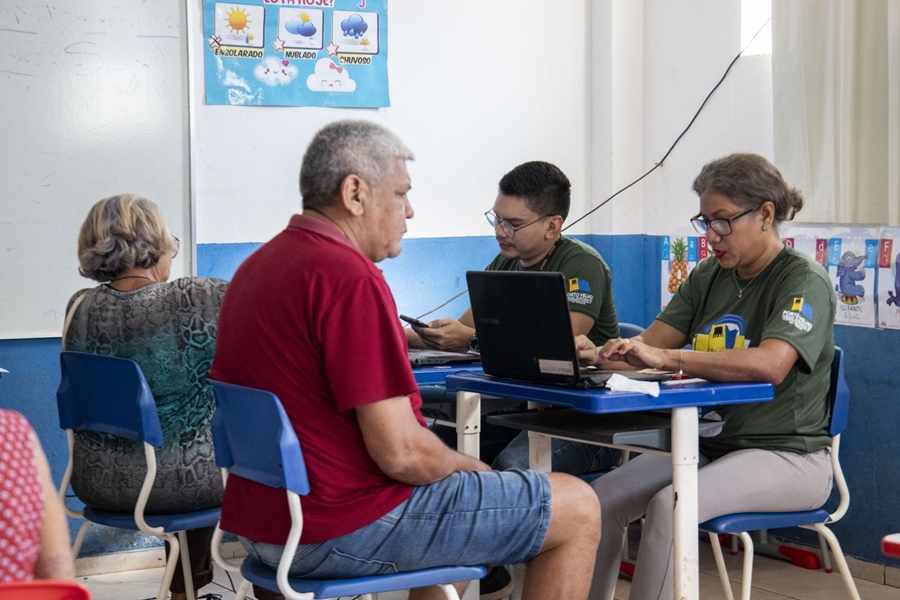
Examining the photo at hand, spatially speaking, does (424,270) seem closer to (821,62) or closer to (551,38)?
(551,38)

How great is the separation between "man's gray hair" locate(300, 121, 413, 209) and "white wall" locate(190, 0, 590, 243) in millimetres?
1812

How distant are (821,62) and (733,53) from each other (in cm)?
55

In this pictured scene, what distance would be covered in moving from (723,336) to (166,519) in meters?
1.44

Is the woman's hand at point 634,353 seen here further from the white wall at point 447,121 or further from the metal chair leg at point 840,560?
the white wall at point 447,121

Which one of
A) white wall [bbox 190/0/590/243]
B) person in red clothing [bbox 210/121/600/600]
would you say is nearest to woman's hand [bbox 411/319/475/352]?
person in red clothing [bbox 210/121/600/600]

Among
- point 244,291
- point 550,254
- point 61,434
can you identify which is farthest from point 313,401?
point 61,434

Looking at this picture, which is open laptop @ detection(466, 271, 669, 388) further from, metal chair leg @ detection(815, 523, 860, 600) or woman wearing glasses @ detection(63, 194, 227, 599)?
woman wearing glasses @ detection(63, 194, 227, 599)

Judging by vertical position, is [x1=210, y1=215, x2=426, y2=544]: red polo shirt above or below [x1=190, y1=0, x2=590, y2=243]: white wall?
below

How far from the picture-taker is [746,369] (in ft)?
7.53

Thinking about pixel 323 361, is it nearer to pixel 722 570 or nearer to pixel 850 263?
pixel 722 570

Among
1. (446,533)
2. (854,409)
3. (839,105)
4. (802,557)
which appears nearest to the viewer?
(446,533)

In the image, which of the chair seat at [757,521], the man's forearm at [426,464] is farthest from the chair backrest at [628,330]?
the man's forearm at [426,464]

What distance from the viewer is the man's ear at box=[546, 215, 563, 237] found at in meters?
3.13

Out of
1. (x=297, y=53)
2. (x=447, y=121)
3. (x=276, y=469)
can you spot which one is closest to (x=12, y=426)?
(x=276, y=469)
